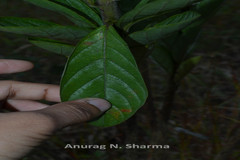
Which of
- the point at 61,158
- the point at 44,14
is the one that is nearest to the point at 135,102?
the point at 61,158

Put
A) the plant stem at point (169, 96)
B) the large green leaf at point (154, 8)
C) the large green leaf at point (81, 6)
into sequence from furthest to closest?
1. the plant stem at point (169, 96)
2. the large green leaf at point (81, 6)
3. the large green leaf at point (154, 8)

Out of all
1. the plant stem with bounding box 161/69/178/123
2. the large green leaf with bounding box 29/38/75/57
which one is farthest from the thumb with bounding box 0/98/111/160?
the plant stem with bounding box 161/69/178/123

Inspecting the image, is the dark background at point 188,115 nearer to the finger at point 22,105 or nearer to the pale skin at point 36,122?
the finger at point 22,105

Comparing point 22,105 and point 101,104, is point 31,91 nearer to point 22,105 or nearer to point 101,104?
point 22,105

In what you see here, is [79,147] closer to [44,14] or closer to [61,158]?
[61,158]

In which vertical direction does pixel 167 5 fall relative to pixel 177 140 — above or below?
above

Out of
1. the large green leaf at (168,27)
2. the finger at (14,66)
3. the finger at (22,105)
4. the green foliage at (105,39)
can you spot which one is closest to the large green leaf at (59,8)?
the green foliage at (105,39)

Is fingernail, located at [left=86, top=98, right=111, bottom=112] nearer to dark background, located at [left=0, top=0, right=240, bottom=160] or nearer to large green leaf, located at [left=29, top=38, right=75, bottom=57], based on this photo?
large green leaf, located at [left=29, top=38, right=75, bottom=57]
